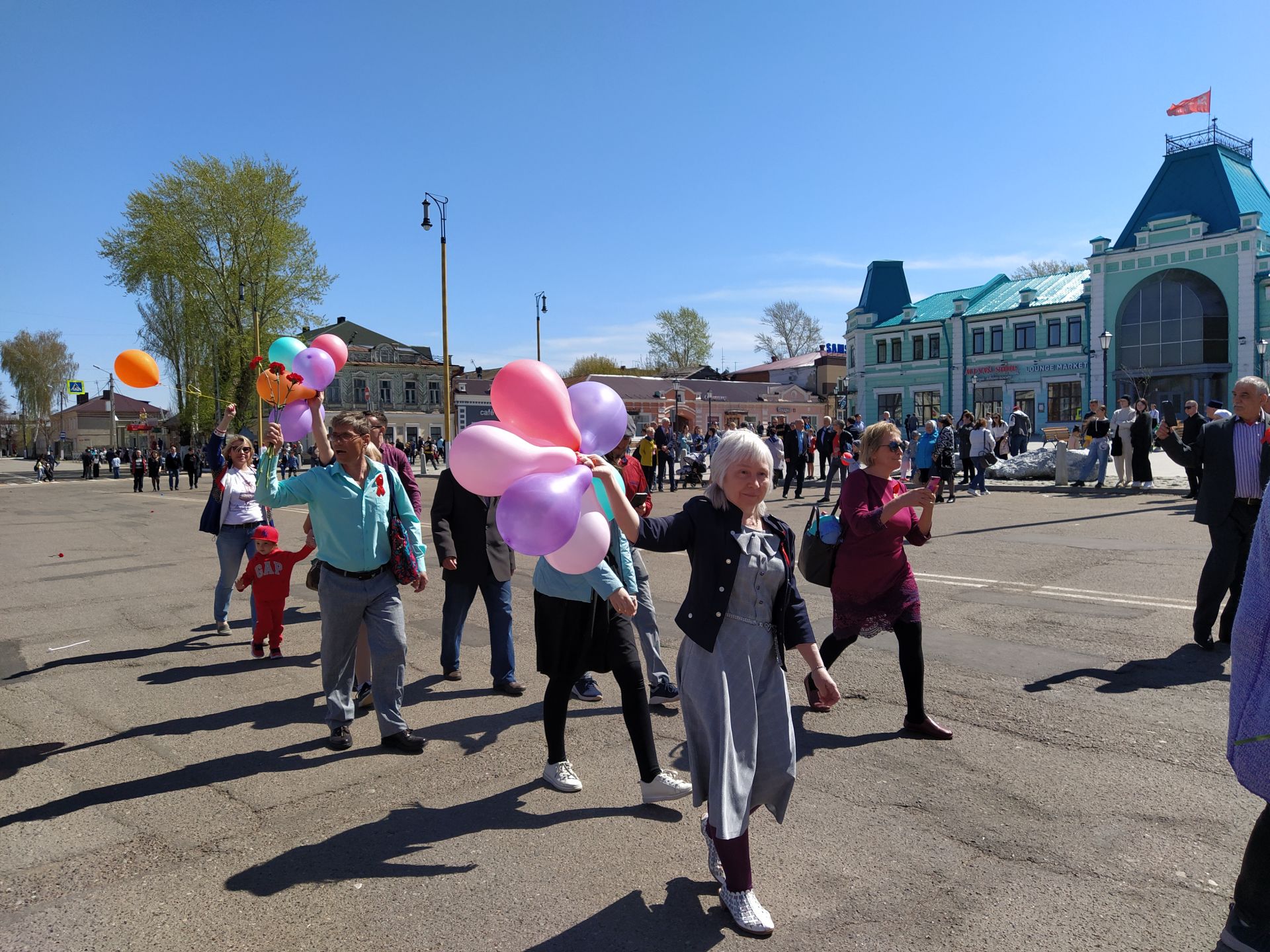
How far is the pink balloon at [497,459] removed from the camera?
3.21 meters

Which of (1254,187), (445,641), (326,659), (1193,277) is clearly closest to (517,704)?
(445,641)

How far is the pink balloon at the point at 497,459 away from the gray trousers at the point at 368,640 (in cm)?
166

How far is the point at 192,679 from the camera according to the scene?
243 inches

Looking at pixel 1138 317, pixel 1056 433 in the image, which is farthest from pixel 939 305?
pixel 1056 433

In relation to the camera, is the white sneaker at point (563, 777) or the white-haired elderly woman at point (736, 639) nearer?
the white-haired elderly woman at point (736, 639)

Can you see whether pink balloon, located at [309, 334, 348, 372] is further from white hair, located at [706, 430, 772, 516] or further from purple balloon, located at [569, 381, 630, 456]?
white hair, located at [706, 430, 772, 516]

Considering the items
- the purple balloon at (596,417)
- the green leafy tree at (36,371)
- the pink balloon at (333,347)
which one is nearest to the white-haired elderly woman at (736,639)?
the purple balloon at (596,417)

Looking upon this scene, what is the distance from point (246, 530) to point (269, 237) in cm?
4078

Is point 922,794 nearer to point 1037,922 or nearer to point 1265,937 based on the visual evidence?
point 1037,922

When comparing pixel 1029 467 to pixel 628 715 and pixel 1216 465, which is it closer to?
pixel 1216 465

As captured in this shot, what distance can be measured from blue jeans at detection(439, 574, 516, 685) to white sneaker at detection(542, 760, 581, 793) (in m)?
1.65

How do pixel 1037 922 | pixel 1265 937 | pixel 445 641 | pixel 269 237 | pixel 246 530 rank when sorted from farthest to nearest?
pixel 269 237 → pixel 246 530 → pixel 445 641 → pixel 1037 922 → pixel 1265 937

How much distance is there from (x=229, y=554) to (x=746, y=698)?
5978 millimetres

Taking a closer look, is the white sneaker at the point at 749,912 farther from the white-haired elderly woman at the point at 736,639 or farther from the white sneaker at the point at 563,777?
the white sneaker at the point at 563,777
